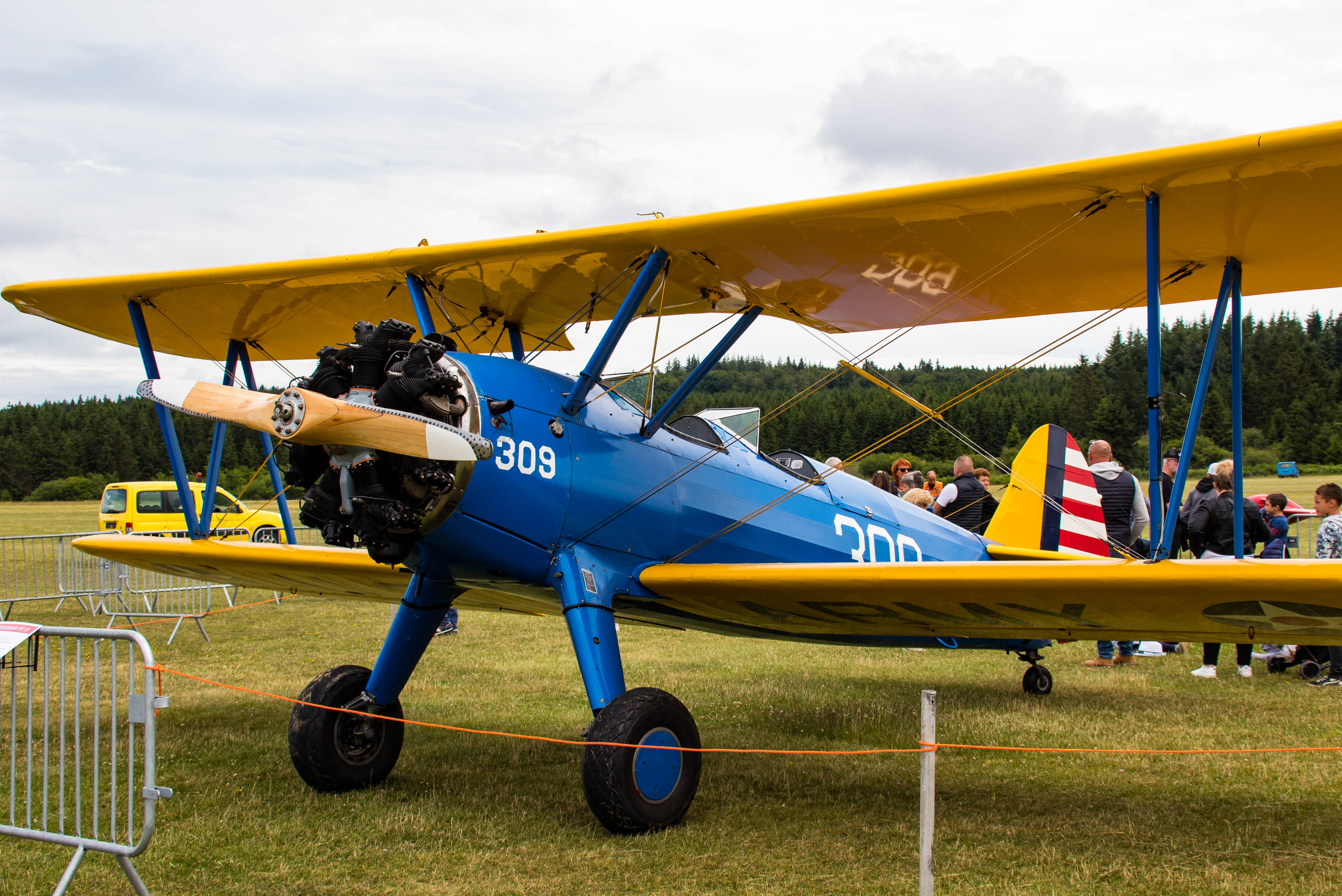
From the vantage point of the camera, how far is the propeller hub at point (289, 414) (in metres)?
3.55

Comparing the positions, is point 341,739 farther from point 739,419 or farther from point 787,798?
point 739,419

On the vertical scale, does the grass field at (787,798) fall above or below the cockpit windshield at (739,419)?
below

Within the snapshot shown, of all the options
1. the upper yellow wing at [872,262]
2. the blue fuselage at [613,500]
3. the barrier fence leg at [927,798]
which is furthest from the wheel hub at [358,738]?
the barrier fence leg at [927,798]

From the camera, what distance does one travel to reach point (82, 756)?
5.20 m

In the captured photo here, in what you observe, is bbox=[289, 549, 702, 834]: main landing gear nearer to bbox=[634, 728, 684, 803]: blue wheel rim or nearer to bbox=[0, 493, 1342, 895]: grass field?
bbox=[634, 728, 684, 803]: blue wheel rim

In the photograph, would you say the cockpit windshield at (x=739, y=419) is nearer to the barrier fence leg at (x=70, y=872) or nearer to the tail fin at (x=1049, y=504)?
the tail fin at (x=1049, y=504)

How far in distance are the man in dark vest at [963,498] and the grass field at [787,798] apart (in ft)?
7.26

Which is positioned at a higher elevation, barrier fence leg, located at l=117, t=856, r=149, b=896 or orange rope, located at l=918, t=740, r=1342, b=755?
orange rope, located at l=918, t=740, r=1342, b=755

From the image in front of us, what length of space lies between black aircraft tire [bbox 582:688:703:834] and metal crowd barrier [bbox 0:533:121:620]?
4812 mm

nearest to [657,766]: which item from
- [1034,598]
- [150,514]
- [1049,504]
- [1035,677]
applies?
[1034,598]

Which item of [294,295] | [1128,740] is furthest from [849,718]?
[294,295]

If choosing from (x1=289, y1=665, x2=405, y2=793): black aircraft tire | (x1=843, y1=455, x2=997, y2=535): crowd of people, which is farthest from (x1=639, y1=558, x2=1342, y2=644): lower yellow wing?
(x1=843, y1=455, x2=997, y2=535): crowd of people

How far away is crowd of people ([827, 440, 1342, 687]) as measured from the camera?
755 cm

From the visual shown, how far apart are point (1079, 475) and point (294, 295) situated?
620cm
